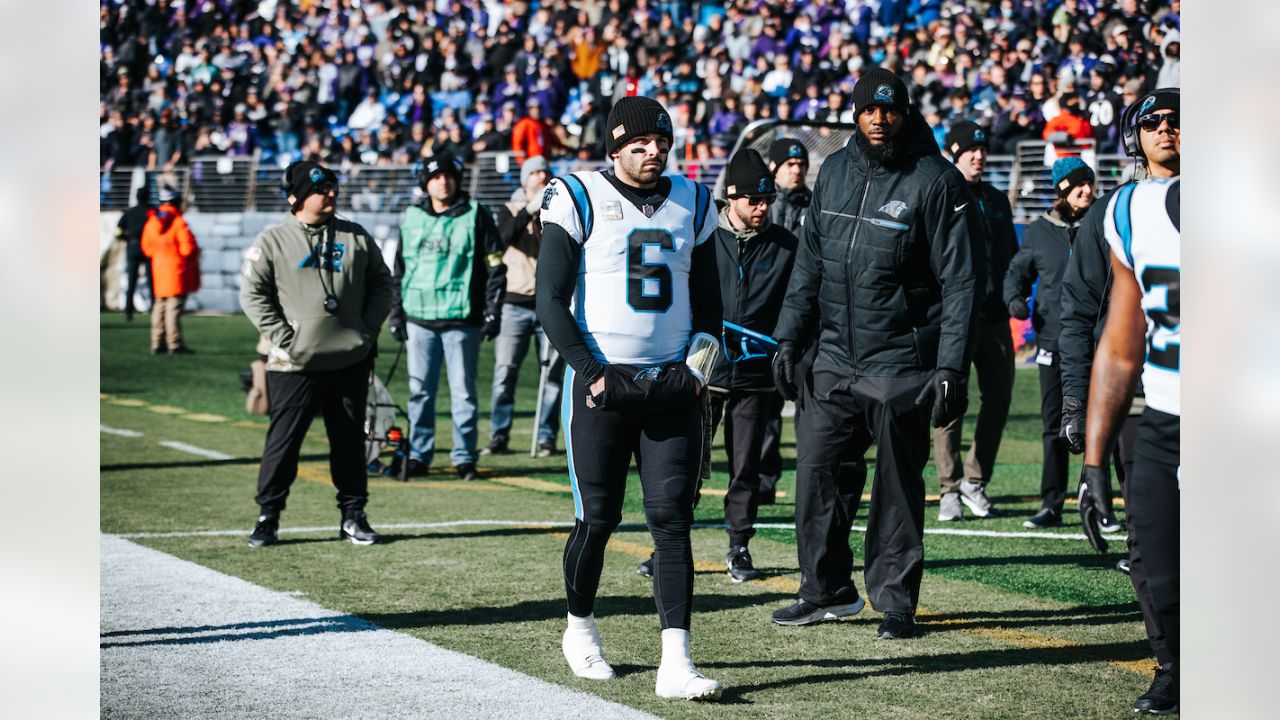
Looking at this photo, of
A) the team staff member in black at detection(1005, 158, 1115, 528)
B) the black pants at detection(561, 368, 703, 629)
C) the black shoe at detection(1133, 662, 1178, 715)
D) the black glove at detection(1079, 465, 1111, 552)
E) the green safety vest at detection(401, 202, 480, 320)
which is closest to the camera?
the black glove at detection(1079, 465, 1111, 552)

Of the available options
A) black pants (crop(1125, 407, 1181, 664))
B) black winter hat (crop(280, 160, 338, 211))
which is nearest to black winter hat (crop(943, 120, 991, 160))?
black winter hat (crop(280, 160, 338, 211))

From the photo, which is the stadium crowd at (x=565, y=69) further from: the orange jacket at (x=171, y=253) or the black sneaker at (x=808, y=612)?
the black sneaker at (x=808, y=612)

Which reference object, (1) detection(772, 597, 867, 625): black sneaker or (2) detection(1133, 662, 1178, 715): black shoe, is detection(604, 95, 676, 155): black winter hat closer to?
(1) detection(772, 597, 867, 625): black sneaker

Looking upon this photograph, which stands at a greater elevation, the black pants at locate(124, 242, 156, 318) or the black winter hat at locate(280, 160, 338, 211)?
the black winter hat at locate(280, 160, 338, 211)

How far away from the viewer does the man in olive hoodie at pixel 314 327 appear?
8320 mm

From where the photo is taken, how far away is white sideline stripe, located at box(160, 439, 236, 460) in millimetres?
12250

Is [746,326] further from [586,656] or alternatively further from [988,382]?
[586,656]

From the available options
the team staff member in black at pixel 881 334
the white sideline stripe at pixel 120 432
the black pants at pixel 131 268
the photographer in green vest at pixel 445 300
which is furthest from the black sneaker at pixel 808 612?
the black pants at pixel 131 268

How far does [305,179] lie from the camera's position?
8.34 m

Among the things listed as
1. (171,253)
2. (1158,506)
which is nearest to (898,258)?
(1158,506)

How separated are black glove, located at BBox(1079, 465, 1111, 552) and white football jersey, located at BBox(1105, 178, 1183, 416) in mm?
341

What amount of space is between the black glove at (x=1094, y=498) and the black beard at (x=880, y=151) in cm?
188
